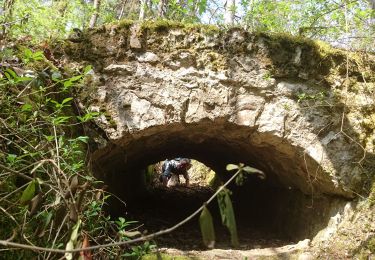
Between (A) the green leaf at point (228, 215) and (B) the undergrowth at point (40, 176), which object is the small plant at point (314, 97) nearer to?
(B) the undergrowth at point (40, 176)

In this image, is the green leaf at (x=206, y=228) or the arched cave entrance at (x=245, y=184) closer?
the green leaf at (x=206, y=228)

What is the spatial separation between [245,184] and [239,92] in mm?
3518

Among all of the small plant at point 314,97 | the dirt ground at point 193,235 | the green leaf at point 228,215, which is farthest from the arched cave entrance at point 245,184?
the green leaf at point 228,215

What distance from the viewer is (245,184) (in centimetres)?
700

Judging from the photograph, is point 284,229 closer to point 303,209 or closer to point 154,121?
point 303,209

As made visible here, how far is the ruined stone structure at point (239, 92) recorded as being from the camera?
12.1ft

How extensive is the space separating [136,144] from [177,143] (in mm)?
1023

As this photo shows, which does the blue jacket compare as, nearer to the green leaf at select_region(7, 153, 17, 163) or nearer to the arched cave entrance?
the arched cave entrance

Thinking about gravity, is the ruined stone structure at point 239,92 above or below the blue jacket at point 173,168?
above

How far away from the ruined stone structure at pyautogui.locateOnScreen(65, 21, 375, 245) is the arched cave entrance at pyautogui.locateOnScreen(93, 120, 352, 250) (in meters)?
0.06

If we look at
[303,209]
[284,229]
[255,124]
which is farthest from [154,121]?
[284,229]

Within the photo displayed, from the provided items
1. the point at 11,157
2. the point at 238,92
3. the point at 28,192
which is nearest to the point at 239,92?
the point at 238,92

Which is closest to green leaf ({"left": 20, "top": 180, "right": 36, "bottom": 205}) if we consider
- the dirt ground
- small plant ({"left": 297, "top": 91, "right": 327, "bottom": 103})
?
the dirt ground

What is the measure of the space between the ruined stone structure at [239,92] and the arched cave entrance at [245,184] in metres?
0.06
